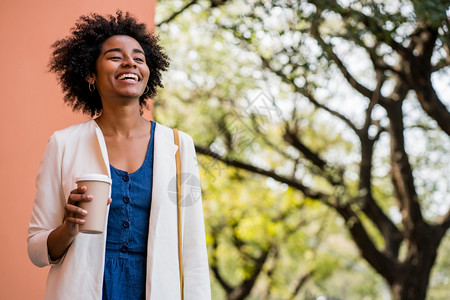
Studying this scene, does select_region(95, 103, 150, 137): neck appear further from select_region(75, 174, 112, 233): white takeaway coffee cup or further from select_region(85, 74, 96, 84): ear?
select_region(75, 174, 112, 233): white takeaway coffee cup

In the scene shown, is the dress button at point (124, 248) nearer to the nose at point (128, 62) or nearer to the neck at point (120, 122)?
the neck at point (120, 122)

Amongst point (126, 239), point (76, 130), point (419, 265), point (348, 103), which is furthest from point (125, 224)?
point (348, 103)

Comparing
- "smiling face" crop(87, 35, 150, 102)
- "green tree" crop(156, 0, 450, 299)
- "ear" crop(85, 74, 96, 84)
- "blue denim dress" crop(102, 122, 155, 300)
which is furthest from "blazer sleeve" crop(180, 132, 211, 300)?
"green tree" crop(156, 0, 450, 299)

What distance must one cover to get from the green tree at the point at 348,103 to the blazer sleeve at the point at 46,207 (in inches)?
172

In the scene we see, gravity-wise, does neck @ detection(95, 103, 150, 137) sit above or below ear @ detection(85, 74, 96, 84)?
below

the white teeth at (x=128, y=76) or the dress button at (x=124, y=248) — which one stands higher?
the white teeth at (x=128, y=76)

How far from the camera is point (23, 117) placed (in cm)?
283

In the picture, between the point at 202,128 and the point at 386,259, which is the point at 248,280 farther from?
the point at 386,259

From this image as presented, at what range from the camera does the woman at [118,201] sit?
189 centimetres

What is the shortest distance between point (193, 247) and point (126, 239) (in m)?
0.23

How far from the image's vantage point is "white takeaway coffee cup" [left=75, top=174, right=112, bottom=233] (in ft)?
5.66

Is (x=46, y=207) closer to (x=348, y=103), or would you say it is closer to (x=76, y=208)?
(x=76, y=208)

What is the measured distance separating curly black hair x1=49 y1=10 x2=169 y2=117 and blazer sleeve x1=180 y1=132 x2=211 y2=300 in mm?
470

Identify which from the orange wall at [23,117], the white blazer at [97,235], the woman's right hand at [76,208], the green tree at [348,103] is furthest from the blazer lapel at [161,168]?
the green tree at [348,103]
